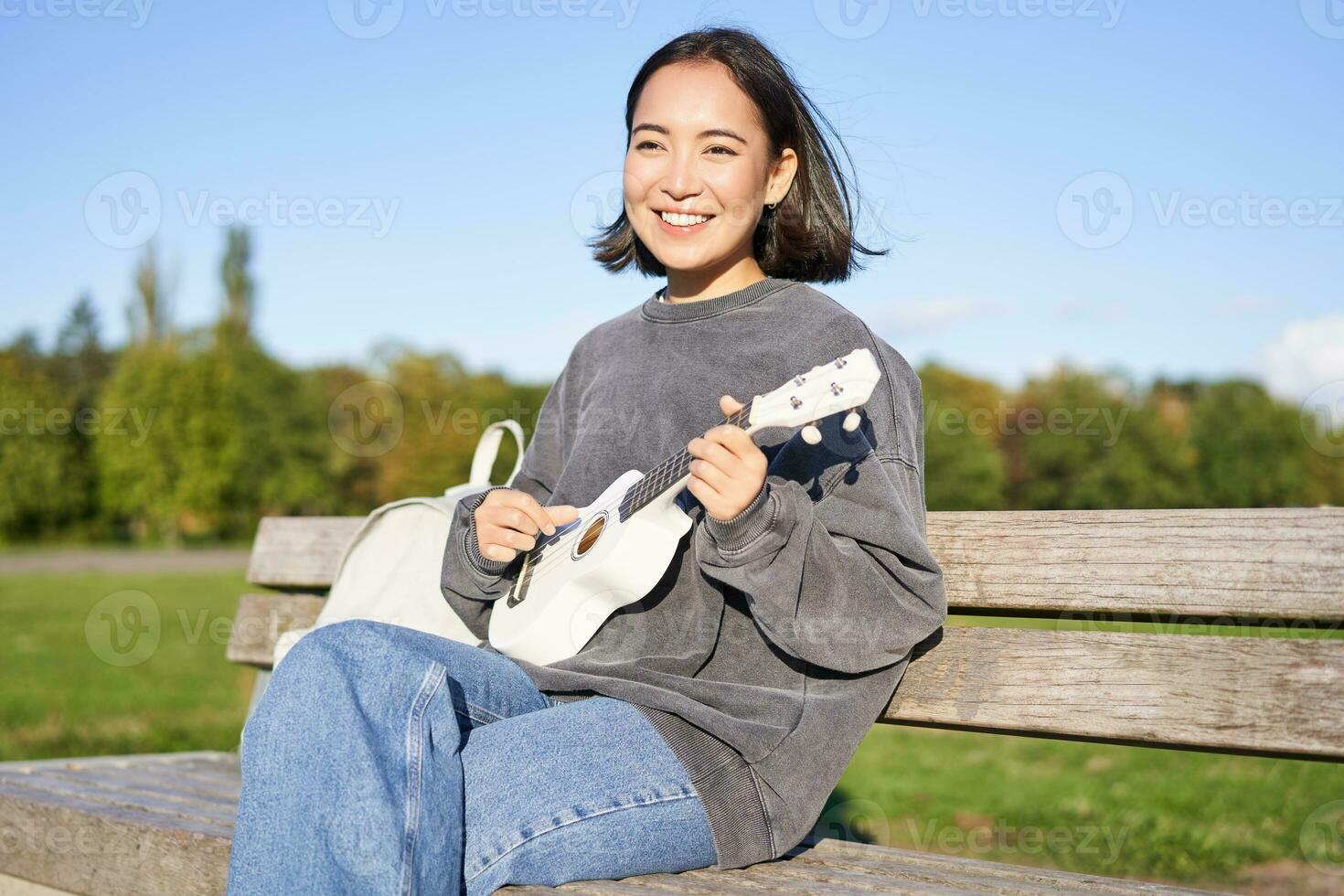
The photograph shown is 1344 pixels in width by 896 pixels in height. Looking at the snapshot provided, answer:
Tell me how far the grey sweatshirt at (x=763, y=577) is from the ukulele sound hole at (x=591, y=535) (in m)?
0.15

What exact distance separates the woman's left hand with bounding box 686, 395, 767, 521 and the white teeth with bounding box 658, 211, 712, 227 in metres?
0.74

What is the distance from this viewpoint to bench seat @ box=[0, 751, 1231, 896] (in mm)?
2072

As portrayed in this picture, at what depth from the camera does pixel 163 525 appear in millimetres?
50094

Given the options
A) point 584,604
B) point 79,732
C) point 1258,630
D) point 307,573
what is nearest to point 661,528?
point 584,604

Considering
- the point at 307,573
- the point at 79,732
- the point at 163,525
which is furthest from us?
the point at 163,525

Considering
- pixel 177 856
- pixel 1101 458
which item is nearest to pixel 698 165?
pixel 177 856

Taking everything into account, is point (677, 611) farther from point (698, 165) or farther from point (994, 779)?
point (994, 779)

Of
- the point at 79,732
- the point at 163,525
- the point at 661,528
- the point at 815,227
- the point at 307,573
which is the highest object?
the point at 815,227

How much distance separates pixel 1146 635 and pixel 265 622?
98.6 inches

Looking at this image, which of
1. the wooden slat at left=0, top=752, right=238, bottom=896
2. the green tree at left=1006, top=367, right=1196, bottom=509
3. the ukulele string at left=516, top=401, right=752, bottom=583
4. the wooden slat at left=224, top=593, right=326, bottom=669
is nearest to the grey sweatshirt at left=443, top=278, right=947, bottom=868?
the ukulele string at left=516, top=401, right=752, bottom=583

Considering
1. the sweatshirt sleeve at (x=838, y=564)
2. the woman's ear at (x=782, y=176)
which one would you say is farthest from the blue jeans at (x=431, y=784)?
the woman's ear at (x=782, y=176)

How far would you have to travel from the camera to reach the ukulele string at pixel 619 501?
87.6 inches

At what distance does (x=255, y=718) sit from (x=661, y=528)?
783mm

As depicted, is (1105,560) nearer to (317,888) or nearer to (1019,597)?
(1019,597)
